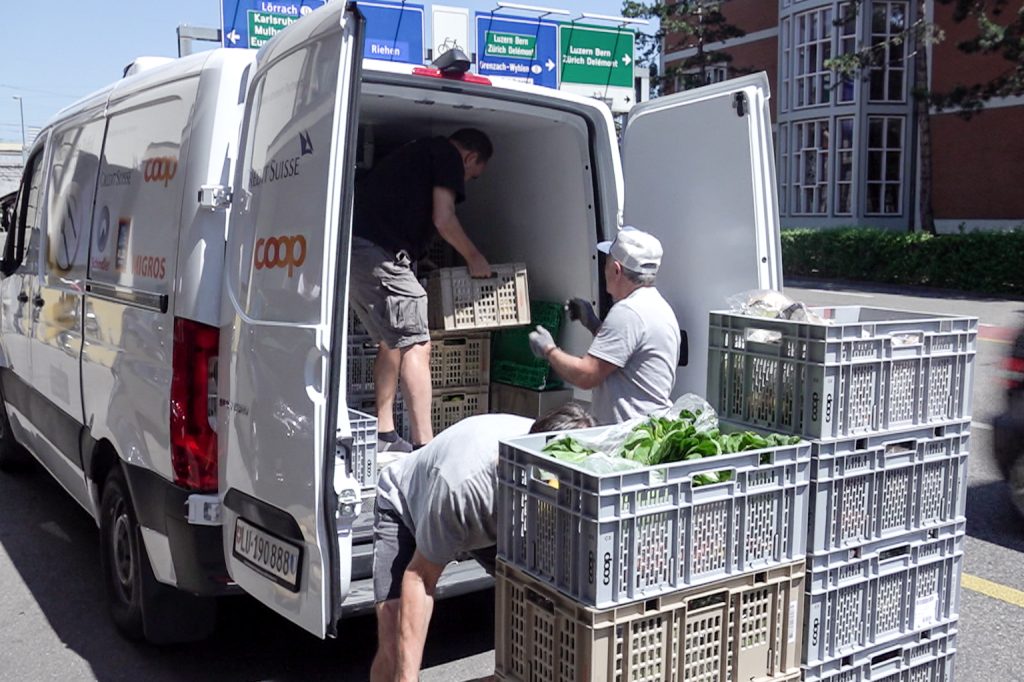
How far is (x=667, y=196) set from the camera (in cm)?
523

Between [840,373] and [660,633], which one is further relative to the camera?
[840,373]

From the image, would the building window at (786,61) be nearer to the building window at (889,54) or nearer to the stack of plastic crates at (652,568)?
the building window at (889,54)

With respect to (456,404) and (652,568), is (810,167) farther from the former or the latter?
(652,568)

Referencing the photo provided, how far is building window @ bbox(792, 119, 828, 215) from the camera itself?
34.7 meters

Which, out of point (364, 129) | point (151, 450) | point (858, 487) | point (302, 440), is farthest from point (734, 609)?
point (364, 129)

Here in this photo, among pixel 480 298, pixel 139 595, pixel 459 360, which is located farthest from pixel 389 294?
pixel 139 595

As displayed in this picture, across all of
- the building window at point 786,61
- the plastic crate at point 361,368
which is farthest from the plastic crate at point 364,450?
the building window at point 786,61

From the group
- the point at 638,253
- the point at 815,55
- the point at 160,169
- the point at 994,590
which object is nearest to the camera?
the point at 160,169

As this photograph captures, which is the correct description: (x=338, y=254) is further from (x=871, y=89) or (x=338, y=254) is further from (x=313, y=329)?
(x=871, y=89)

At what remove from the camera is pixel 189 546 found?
157 inches

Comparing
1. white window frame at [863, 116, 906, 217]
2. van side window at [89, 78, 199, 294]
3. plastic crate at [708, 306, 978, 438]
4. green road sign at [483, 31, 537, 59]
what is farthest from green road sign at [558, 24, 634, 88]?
white window frame at [863, 116, 906, 217]

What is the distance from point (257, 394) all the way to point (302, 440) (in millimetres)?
335

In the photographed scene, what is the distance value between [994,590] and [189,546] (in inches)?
154

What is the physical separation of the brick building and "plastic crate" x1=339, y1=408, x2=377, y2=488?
91.2 feet
